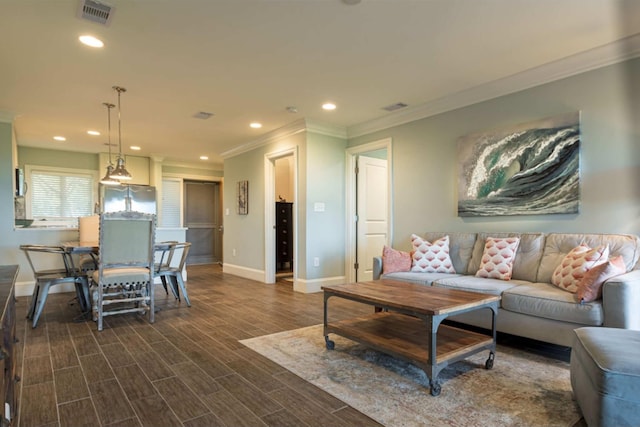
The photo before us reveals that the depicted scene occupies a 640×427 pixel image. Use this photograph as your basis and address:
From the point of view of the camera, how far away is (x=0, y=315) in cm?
104

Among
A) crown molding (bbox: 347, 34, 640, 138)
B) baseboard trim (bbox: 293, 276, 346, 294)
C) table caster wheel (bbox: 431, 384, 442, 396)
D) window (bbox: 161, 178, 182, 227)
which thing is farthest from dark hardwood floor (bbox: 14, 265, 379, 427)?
window (bbox: 161, 178, 182, 227)

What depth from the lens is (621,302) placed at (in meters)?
2.24

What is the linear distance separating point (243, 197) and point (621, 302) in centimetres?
552

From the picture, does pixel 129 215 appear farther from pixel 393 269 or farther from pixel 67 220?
pixel 67 220

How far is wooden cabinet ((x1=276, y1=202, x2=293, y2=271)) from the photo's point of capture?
23.1 feet

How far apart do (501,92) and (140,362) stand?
4087mm

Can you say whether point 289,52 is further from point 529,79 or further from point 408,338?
point 408,338

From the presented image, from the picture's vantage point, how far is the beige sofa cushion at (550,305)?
7.71ft

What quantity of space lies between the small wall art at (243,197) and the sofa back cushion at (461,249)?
3.79 meters

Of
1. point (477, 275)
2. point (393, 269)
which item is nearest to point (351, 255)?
point (393, 269)

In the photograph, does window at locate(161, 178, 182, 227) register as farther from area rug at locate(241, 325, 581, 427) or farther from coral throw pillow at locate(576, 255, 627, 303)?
coral throw pillow at locate(576, 255, 627, 303)

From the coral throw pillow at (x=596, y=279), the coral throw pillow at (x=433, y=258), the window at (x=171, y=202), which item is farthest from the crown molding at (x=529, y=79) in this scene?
Answer: the window at (x=171, y=202)

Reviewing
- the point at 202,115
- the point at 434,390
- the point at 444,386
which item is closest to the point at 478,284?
the point at 444,386

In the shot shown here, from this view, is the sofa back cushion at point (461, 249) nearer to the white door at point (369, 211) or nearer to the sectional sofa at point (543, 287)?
the sectional sofa at point (543, 287)
